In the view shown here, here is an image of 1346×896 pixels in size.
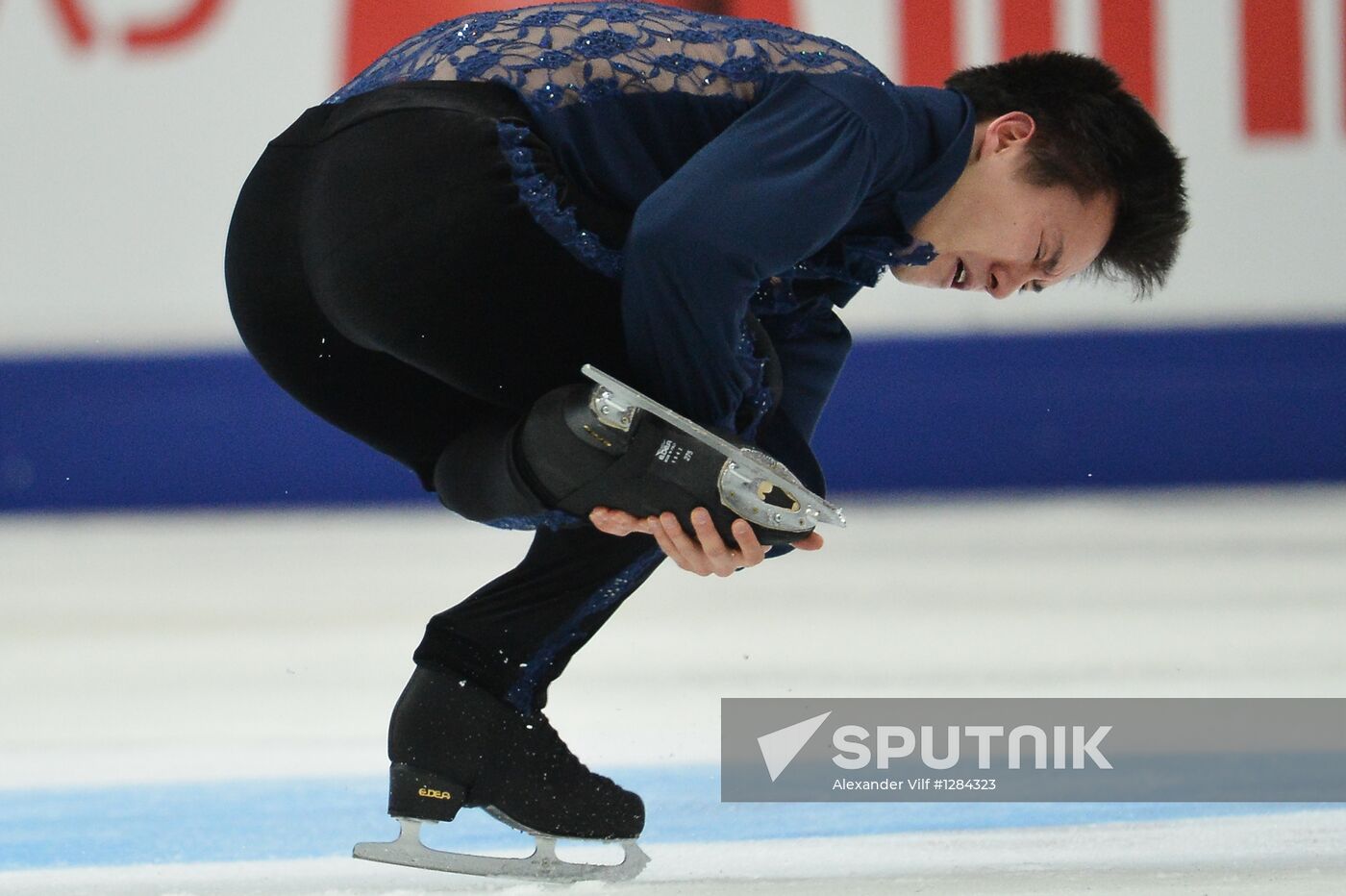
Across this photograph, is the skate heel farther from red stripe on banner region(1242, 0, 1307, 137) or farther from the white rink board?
red stripe on banner region(1242, 0, 1307, 137)

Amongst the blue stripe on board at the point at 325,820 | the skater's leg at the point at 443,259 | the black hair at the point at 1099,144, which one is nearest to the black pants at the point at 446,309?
the skater's leg at the point at 443,259

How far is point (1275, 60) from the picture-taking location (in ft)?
14.2

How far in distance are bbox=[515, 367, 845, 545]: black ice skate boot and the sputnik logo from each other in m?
0.46

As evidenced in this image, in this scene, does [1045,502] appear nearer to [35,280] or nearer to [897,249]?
[35,280]

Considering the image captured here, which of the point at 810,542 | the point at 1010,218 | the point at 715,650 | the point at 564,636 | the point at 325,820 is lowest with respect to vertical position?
the point at 715,650

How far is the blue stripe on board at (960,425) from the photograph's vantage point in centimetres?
431

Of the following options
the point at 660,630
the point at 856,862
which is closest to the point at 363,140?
the point at 856,862

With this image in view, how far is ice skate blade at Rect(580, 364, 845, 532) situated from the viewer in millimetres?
1245

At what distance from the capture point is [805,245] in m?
1.19

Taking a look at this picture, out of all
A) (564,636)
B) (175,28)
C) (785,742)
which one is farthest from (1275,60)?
(564,636)

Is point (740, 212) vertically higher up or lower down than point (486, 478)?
higher up

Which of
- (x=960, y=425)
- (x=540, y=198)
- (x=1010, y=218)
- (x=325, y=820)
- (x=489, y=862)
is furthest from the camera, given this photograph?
(x=960, y=425)

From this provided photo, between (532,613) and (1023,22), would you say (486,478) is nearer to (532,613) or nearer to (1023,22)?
(532,613)

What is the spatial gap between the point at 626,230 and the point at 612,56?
14 cm
